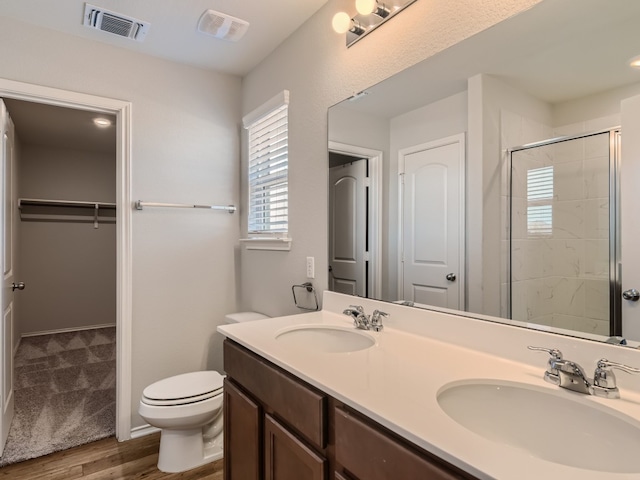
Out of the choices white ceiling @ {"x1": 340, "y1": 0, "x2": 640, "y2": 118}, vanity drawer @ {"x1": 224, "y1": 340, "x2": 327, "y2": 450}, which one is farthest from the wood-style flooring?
white ceiling @ {"x1": 340, "y1": 0, "x2": 640, "y2": 118}

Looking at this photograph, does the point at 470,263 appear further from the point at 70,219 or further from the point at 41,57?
the point at 70,219

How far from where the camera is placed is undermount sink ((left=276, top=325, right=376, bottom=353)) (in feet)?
4.96

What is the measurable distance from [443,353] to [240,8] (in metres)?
1.90

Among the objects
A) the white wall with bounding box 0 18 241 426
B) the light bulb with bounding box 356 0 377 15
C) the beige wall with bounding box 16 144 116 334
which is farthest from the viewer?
the beige wall with bounding box 16 144 116 334

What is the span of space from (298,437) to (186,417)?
1.06 metres

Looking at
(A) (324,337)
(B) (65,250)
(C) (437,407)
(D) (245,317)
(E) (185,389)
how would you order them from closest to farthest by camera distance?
(C) (437,407)
(A) (324,337)
(E) (185,389)
(D) (245,317)
(B) (65,250)

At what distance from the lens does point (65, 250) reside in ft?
15.5

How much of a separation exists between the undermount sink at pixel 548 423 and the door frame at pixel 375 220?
73 centimetres

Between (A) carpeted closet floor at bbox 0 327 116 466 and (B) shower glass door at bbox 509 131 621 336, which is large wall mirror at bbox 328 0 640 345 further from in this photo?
(A) carpeted closet floor at bbox 0 327 116 466

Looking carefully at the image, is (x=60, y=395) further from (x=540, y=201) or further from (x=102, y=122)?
(x=540, y=201)

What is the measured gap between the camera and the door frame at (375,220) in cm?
165

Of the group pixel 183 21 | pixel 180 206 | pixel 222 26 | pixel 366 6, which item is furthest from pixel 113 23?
pixel 366 6

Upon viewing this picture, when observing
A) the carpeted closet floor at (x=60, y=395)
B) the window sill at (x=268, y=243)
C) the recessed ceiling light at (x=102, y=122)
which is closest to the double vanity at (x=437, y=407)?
the window sill at (x=268, y=243)

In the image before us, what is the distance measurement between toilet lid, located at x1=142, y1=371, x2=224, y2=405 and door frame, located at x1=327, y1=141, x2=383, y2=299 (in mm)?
1071
